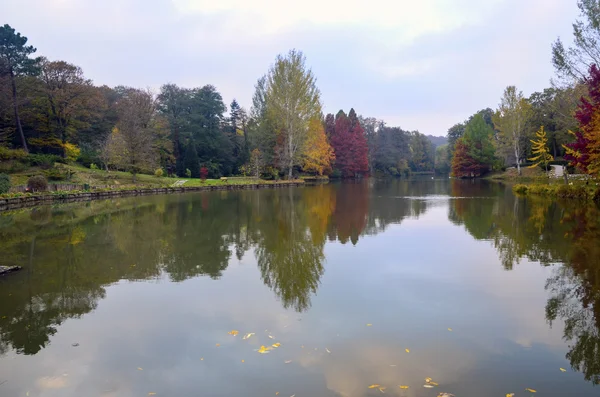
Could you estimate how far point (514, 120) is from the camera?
48.5 m

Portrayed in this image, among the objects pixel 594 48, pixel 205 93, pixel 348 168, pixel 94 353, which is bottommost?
→ pixel 94 353

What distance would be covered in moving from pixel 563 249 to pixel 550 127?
158 ft

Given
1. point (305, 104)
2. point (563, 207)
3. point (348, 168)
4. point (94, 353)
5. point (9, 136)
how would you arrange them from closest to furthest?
point (94, 353) < point (563, 207) < point (9, 136) < point (305, 104) < point (348, 168)

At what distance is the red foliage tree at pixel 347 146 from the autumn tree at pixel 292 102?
15662mm

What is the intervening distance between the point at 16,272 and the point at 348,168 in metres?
56.8

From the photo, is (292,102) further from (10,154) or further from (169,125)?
(10,154)

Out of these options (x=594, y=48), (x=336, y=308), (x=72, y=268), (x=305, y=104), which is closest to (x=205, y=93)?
(x=305, y=104)

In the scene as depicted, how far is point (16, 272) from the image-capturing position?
27.7 feet

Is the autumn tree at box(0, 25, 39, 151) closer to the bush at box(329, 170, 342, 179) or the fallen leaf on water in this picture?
the fallen leaf on water

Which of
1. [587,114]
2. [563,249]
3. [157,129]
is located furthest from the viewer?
[157,129]

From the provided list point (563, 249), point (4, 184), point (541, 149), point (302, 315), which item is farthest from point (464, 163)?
point (302, 315)

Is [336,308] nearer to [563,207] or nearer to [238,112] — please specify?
[563,207]

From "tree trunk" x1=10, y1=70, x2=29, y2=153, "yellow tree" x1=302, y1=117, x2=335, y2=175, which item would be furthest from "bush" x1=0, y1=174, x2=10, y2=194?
"yellow tree" x1=302, y1=117, x2=335, y2=175

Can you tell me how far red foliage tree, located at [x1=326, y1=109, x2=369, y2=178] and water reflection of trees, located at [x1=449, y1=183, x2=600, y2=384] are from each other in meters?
41.3
